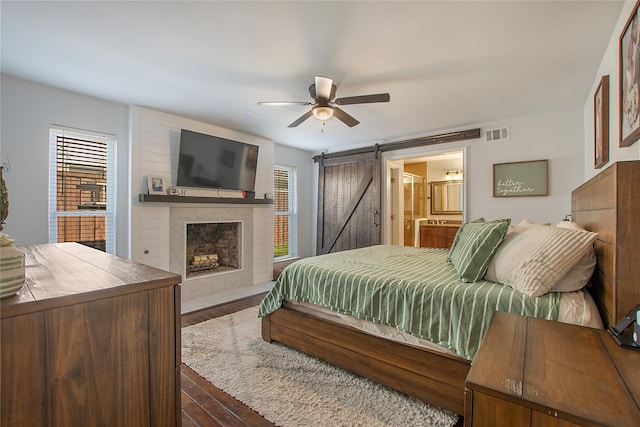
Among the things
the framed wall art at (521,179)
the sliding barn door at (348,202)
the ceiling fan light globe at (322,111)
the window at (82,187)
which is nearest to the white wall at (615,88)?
the framed wall art at (521,179)

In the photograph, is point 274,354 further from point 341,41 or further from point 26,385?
point 341,41

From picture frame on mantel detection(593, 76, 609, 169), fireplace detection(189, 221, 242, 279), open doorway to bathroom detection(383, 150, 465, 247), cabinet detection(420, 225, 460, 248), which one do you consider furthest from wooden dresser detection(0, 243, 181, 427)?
cabinet detection(420, 225, 460, 248)

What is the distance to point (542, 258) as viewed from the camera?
1.49 m

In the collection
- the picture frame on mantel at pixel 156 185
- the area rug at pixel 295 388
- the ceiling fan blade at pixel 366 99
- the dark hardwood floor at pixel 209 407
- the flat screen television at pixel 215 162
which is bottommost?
the dark hardwood floor at pixel 209 407

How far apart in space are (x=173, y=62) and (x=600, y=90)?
3470 mm

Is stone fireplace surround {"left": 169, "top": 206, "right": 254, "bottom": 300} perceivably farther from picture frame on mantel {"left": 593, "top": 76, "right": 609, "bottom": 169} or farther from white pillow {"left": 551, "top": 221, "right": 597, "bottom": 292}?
picture frame on mantel {"left": 593, "top": 76, "right": 609, "bottom": 169}

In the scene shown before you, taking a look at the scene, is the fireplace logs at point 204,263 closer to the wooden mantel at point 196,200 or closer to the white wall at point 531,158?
the wooden mantel at point 196,200

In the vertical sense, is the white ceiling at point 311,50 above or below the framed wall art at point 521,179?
above

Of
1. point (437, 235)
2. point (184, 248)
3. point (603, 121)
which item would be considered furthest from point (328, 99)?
point (437, 235)

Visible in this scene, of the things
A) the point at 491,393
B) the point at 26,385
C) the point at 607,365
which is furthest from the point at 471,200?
the point at 26,385

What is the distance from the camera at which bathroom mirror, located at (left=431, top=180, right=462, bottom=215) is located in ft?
21.2

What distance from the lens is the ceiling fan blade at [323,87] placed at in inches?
96.1

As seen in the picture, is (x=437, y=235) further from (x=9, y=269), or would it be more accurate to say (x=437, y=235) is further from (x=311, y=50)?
(x=9, y=269)

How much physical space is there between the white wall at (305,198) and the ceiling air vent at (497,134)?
3150mm
